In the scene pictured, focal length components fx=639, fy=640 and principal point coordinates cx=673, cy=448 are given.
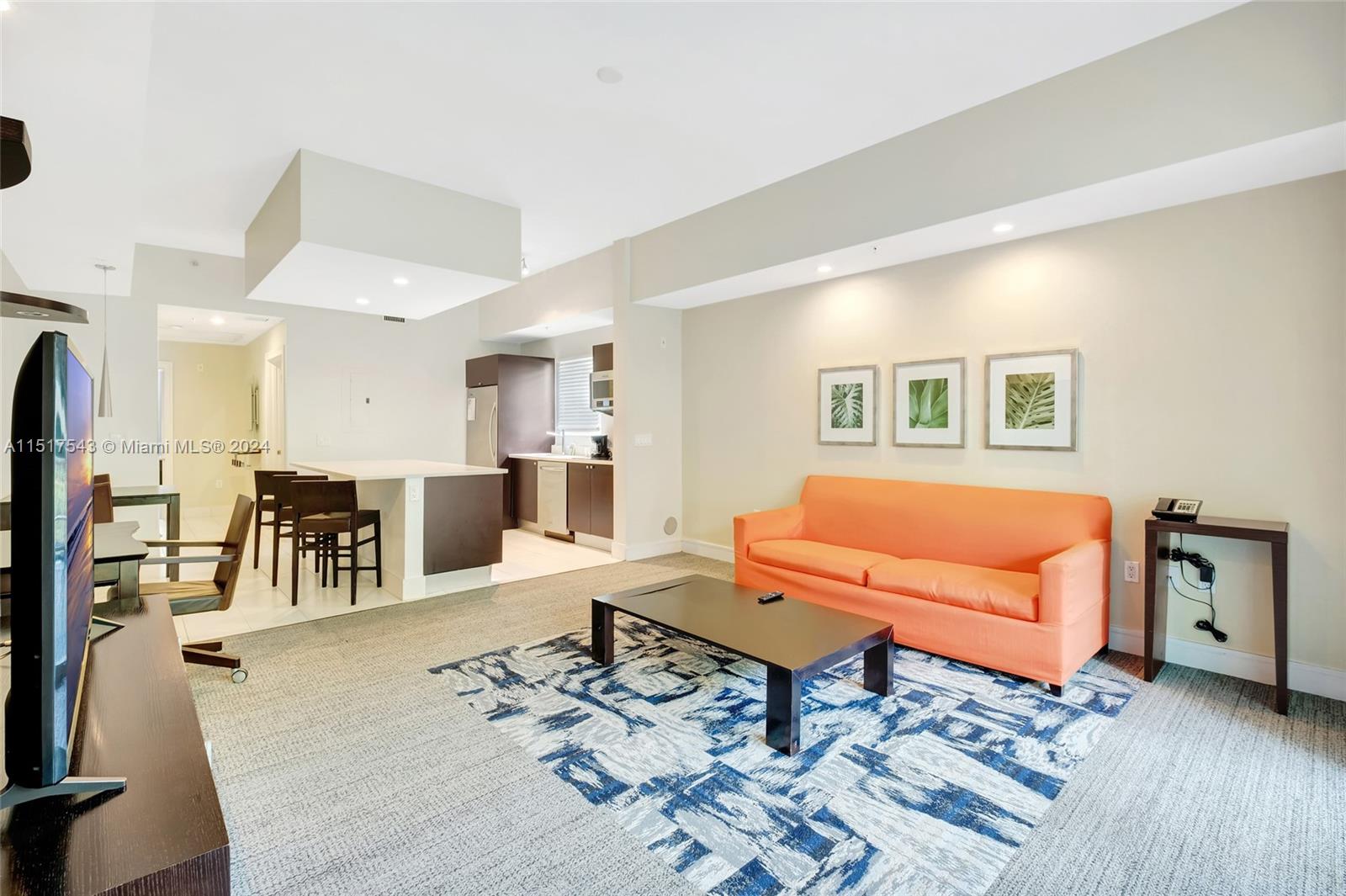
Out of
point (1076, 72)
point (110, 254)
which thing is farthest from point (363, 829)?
point (1076, 72)

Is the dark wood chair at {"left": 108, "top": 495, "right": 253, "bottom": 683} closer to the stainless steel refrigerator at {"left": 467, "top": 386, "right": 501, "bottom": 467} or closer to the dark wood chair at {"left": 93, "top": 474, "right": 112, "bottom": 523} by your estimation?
the dark wood chair at {"left": 93, "top": 474, "right": 112, "bottom": 523}

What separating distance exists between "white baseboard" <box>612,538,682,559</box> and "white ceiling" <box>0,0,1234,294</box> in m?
3.12

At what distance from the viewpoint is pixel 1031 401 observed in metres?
3.82

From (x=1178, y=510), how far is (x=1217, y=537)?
249 mm

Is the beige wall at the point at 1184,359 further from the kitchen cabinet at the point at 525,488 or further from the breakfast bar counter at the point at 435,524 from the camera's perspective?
the kitchen cabinet at the point at 525,488

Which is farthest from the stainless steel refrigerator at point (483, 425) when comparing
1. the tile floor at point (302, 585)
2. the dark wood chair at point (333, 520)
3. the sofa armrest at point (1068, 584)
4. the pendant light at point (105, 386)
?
the sofa armrest at point (1068, 584)

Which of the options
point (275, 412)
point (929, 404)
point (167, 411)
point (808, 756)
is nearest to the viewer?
point (808, 756)

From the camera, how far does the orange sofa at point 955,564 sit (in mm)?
3018

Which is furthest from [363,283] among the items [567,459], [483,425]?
[483,425]

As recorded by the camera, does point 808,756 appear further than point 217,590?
No

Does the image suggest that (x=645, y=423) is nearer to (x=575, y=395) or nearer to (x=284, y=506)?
(x=575, y=395)

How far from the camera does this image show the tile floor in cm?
398

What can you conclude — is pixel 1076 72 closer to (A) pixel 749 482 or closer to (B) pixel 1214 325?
(B) pixel 1214 325

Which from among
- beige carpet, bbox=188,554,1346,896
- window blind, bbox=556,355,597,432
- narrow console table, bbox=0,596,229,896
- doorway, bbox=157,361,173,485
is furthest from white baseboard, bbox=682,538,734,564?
doorway, bbox=157,361,173,485
